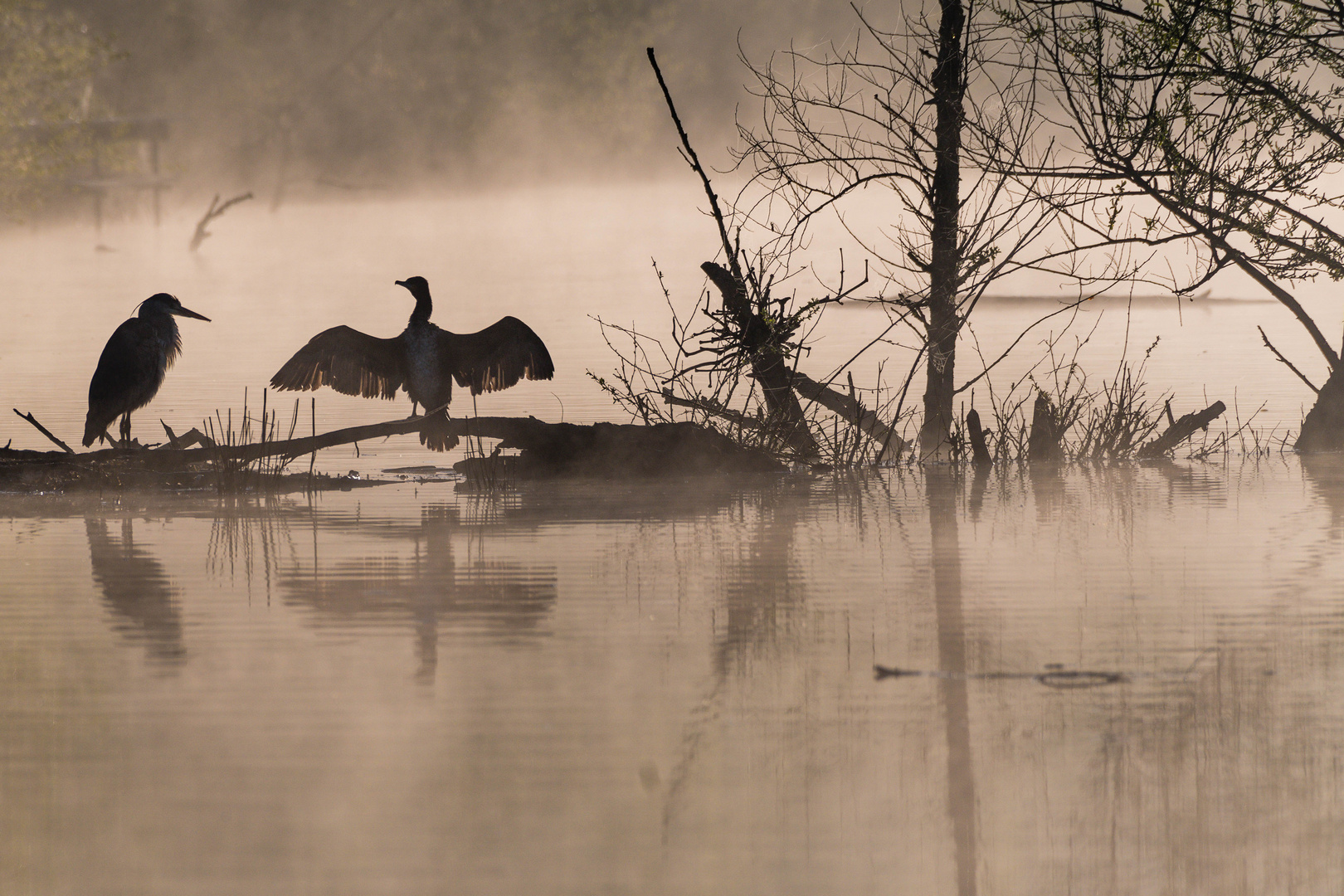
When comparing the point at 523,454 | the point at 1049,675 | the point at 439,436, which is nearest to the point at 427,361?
the point at 439,436

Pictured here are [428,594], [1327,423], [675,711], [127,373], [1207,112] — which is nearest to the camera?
[675,711]

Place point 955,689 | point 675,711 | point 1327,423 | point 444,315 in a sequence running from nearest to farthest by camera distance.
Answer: point 675,711 → point 955,689 → point 1327,423 → point 444,315

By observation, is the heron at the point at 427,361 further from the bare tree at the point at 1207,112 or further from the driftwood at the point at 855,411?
the bare tree at the point at 1207,112

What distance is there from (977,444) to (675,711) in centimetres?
556

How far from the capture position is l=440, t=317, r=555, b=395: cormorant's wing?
9.23 meters

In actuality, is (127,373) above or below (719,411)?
above

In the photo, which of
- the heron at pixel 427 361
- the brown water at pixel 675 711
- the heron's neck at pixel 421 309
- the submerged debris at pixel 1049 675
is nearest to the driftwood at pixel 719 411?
the heron at pixel 427 361

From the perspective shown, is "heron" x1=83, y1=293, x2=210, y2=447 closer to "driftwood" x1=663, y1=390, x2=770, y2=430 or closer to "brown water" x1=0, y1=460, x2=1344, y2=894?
"brown water" x1=0, y1=460, x2=1344, y2=894

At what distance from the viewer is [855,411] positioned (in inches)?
364

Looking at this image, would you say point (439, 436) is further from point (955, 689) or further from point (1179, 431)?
point (955, 689)

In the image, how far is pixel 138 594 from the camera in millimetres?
5516

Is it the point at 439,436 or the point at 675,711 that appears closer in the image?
the point at 675,711

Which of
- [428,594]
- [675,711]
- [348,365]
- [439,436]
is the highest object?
[348,365]

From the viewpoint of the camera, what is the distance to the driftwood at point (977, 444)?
9.15 meters
